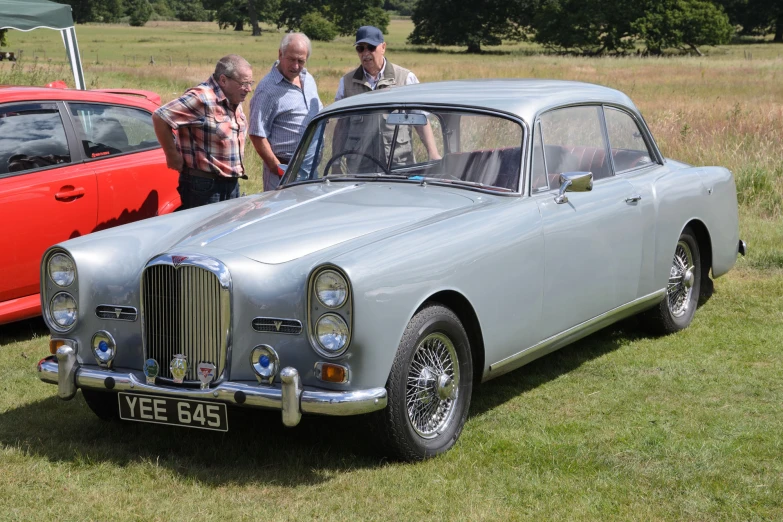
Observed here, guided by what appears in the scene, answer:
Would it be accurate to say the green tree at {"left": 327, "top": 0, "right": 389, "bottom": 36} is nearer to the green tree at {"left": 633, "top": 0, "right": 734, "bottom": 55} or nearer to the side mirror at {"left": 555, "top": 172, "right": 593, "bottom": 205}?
the green tree at {"left": 633, "top": 0, "right": 734, "bottom": 55}

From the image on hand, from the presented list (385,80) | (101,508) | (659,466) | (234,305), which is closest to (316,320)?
(234,305)

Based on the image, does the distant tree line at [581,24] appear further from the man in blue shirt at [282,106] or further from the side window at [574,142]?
the side window at [574,142]

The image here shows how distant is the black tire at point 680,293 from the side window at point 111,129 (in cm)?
376

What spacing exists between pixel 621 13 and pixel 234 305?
222ft

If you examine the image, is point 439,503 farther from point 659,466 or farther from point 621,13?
point 621,13

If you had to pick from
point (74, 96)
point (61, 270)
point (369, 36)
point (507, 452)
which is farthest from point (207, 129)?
point (507, 452)

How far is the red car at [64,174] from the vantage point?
6.20m

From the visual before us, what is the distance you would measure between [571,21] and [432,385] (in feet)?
220

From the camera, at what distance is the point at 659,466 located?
14.1 ft

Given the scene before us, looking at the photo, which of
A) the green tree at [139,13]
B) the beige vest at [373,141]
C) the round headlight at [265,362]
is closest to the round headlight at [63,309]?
the round headlight at [265,362]

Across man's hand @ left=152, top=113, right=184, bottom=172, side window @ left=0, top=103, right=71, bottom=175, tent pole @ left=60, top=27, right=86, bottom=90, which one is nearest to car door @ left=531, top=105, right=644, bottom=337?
man's hand @ left=152, top=113, right=184, bottom=172

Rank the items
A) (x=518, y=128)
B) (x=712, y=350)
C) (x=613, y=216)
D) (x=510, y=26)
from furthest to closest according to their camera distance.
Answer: (x=510, y=26) < (x=712, y=350) < (x=613, y=216) < (x=518, y=128)

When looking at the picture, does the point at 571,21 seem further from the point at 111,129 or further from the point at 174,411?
the point at 174,411

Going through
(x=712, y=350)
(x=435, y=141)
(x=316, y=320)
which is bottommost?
(x=712, y=350)
